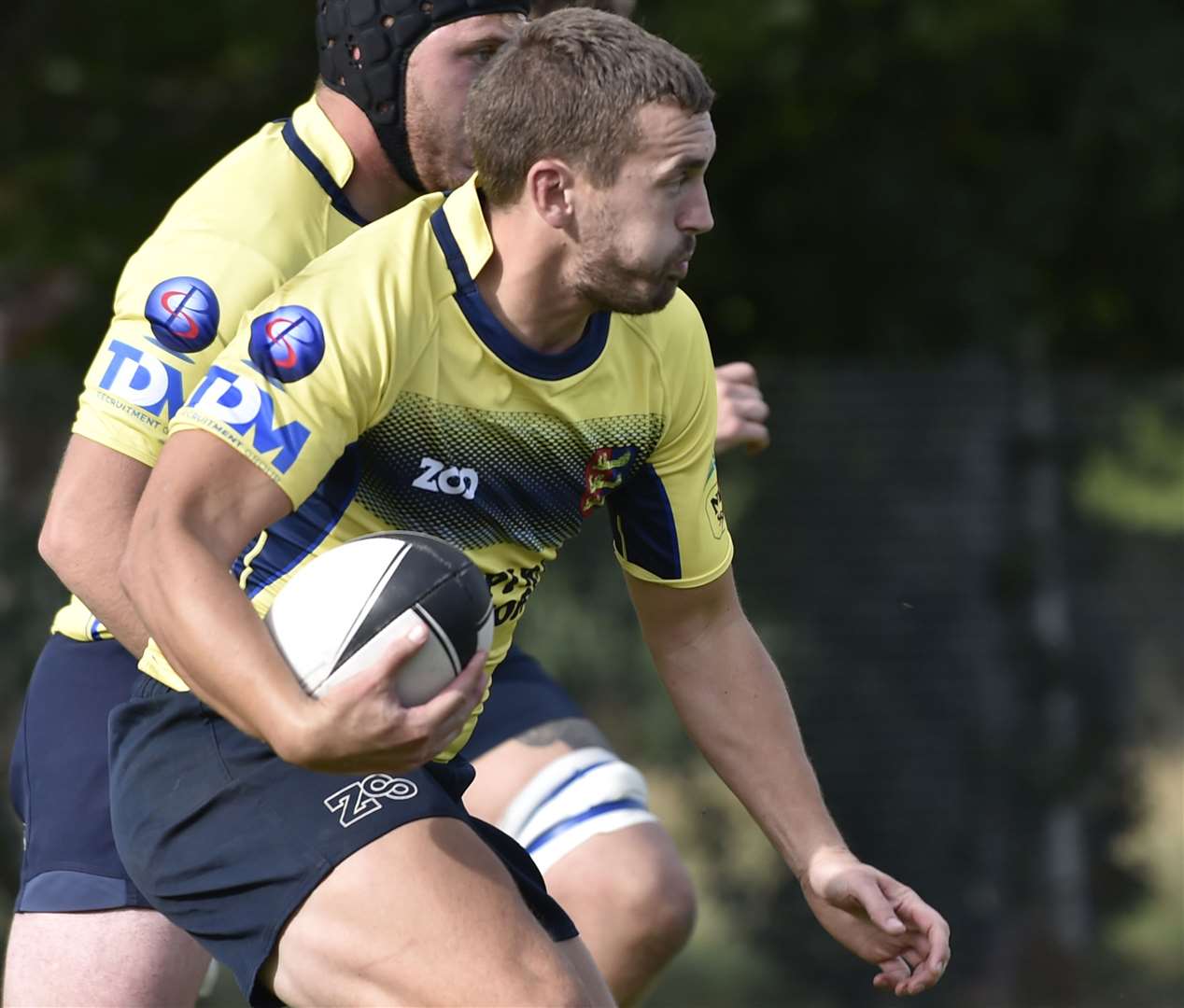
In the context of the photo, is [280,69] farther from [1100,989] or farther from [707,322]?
[1100,989]

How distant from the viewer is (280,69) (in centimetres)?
981

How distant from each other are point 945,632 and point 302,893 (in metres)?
6.55

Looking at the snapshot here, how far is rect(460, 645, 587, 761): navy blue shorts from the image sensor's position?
450 centimetres

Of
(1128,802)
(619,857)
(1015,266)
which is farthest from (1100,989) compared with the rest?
(619,857)

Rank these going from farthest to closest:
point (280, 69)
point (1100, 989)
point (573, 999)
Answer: point (280, 69)
point (1100, 989)
point (573, 999)

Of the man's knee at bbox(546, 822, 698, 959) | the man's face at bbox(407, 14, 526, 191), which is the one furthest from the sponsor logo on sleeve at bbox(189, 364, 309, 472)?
the man's knee at bbox(546, 822, 698, 959)

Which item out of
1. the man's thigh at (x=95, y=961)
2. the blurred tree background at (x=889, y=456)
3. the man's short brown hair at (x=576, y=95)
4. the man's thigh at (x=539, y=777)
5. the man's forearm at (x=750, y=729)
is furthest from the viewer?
→ the blurred tree background at (x=889, y=456)

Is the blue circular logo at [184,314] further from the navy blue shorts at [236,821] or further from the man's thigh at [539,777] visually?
the man's thigh at [539,777]

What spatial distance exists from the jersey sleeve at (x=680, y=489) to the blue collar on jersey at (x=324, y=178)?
2.40ft

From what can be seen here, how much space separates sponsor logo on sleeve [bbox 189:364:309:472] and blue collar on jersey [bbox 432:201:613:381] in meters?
0.43

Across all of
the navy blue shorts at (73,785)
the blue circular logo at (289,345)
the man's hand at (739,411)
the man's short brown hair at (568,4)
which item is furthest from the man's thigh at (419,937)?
the man's short brown hair at (568,4)

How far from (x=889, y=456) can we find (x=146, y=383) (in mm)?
6039

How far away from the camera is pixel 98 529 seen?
3.56 metres

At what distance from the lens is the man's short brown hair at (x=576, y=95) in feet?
10.4
